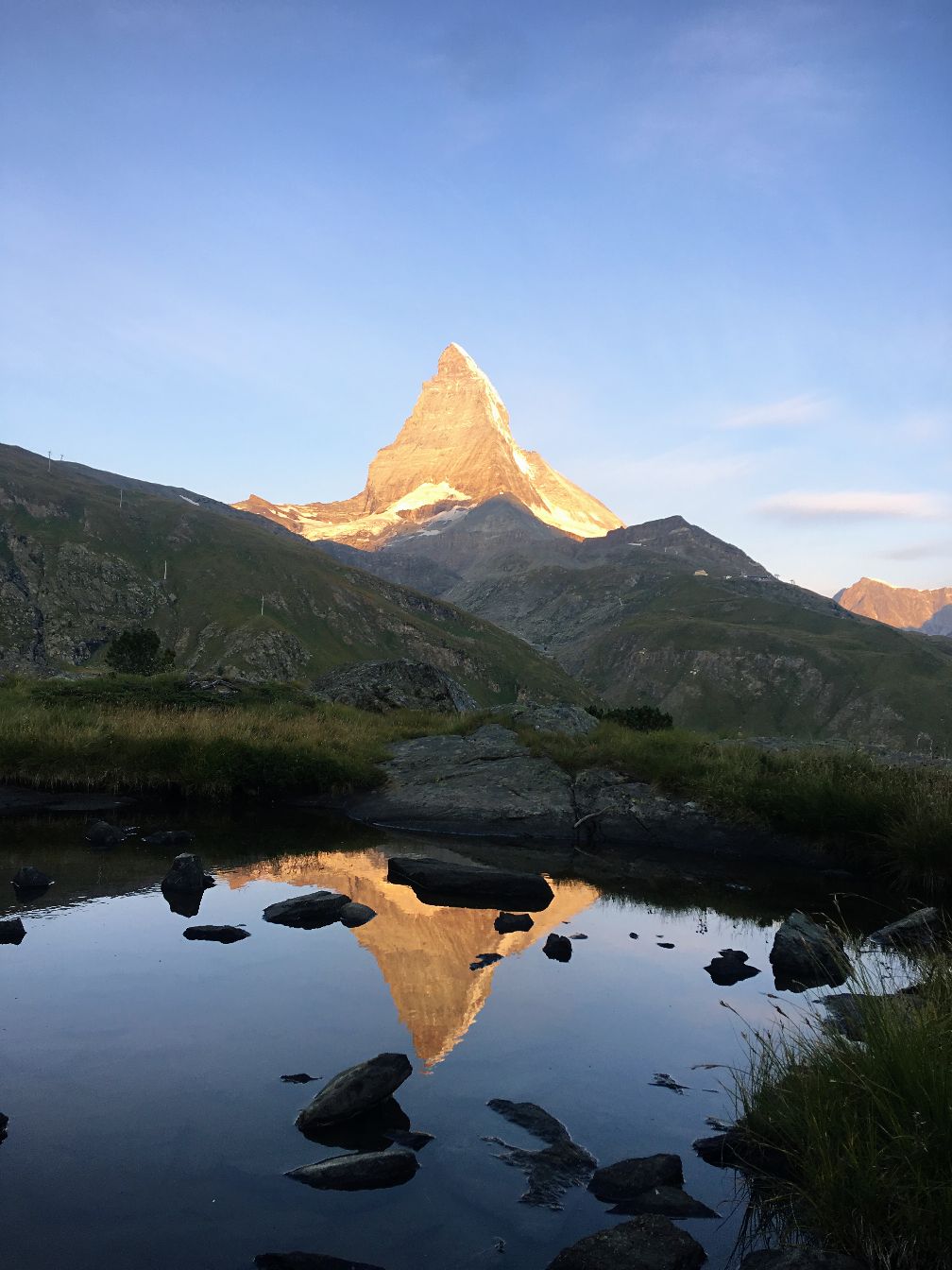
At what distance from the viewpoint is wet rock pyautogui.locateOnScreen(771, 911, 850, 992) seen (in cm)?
1548

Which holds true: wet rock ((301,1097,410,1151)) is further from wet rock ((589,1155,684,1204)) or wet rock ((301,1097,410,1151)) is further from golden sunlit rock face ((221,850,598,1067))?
wet rock ((589,1155,684,1204))

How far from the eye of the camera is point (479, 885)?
21000 millimetres

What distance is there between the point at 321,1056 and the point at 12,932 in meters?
7.80

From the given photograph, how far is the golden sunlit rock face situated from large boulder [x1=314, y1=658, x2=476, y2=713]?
2202cm

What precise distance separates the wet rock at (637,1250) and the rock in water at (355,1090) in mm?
3360

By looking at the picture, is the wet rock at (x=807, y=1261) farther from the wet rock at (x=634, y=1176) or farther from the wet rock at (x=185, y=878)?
the wet rock at (x=185, y=878)

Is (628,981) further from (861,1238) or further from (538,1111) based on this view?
(861,1238)

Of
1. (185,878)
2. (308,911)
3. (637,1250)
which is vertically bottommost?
(185,878)

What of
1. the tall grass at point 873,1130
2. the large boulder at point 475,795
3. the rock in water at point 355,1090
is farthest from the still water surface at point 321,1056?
the large boulder at point 475,795

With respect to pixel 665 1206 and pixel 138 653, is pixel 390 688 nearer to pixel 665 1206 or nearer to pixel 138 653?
pixel 665 1206

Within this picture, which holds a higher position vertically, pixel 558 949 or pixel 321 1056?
pixel 558 949

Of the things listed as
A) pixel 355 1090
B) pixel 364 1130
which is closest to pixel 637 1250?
pixel 364 1130

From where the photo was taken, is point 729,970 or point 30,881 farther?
point 30,881

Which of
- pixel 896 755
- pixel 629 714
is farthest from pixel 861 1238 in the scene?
pixel 629 714
